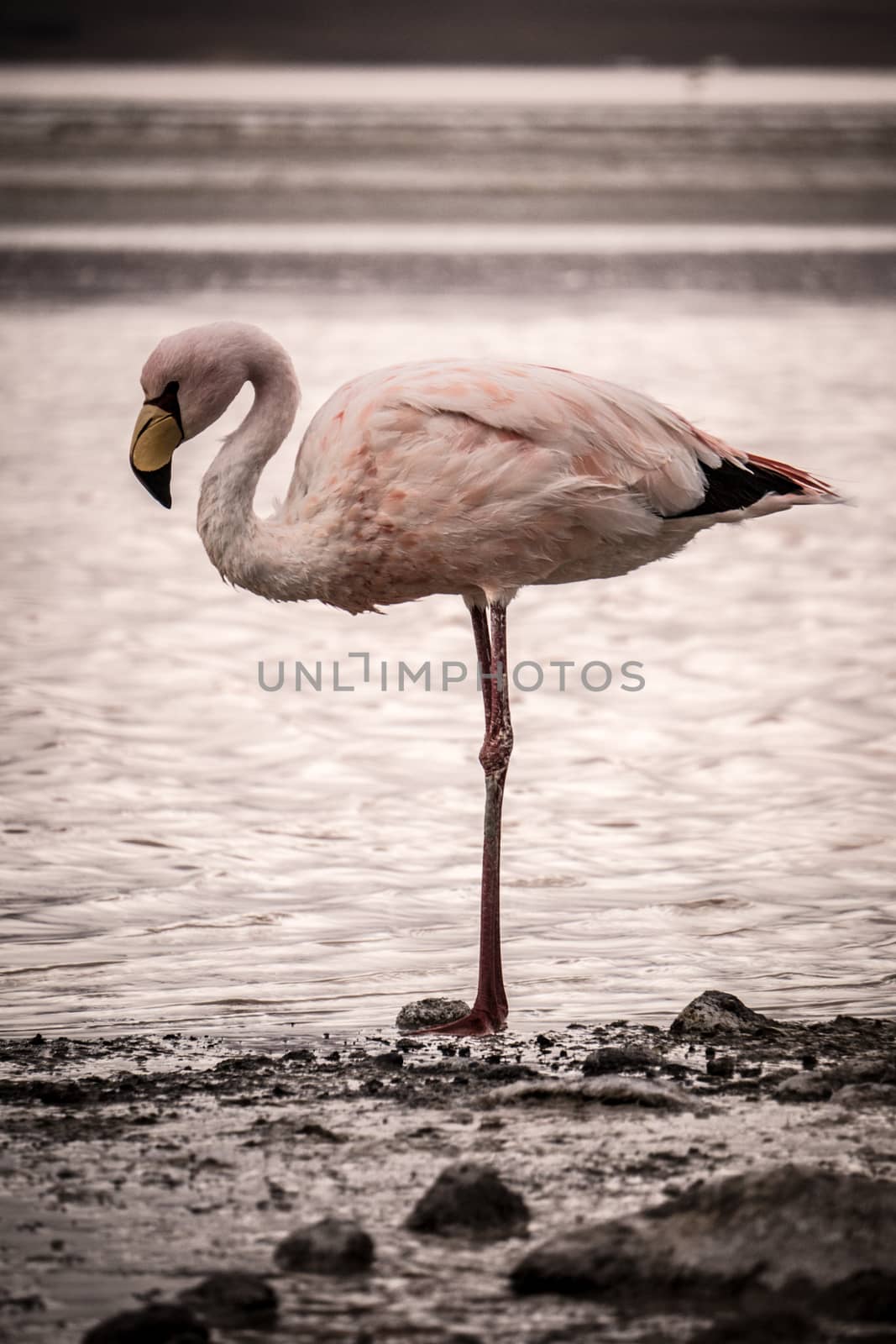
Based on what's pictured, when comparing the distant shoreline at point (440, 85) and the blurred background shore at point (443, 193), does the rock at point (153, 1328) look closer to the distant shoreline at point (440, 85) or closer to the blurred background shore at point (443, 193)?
the blurred background shore at point (443, 193)

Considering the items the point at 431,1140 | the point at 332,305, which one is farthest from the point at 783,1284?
the point at 332,305

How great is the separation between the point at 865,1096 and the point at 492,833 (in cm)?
155

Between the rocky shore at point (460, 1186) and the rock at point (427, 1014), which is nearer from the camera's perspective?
the rocky shore at point (460, 1186)

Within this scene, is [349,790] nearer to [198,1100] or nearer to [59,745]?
[59,745]

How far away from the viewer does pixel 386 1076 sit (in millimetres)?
4641

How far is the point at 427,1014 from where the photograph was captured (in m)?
5.07

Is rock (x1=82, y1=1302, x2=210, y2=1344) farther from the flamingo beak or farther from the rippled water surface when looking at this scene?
the flamingo beak

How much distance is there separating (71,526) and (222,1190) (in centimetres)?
839

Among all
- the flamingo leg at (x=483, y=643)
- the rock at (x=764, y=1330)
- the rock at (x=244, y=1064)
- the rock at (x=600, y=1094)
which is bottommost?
the rock at (x=764, y=1330)

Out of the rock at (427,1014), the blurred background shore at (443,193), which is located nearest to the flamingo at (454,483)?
the rock at (427,1014)

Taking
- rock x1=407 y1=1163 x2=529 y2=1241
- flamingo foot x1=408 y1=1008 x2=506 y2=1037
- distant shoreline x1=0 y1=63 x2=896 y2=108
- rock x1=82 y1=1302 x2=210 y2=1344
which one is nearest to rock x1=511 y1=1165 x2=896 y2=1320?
rock x1=407 y1=1163 x2=529 y2=1241

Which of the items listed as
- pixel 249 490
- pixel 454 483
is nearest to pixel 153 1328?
pixel 454 483

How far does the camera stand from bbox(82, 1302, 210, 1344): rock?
3205 millimetres

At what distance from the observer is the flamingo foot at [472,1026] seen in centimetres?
498
